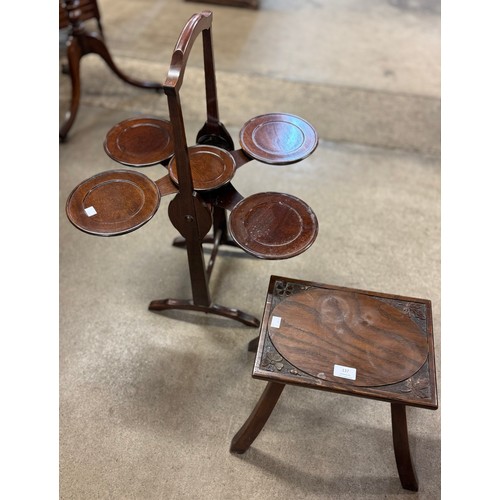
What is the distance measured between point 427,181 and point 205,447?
6.30ft

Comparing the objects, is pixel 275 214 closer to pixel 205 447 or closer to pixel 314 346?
pixel 314 346

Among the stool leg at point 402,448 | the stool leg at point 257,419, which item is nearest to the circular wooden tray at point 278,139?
the stool leg at point 257,419

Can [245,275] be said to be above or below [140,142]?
below

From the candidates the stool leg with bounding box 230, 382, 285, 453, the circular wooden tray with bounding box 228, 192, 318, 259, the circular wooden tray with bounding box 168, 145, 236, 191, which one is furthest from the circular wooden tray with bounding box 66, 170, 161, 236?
the stool leg with bounding box 230, 382, 285, 453

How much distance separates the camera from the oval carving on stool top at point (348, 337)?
1565mm

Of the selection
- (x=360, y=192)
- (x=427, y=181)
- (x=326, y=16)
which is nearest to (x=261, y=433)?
(x=360, y=192)

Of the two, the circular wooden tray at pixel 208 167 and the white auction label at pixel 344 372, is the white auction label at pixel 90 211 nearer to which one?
the circular wooden tray at pixel 208 167

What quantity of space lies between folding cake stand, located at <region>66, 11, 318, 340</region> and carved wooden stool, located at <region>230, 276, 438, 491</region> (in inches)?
8.0

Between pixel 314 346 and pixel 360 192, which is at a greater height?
pixel 314 346

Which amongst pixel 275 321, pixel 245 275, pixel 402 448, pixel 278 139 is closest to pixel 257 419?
pixel 275 321

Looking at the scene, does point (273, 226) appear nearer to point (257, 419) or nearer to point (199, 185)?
point (199, 185)

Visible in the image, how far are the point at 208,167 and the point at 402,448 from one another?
1.18 m

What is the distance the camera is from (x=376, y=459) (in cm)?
187

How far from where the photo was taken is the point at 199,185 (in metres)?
1.83
